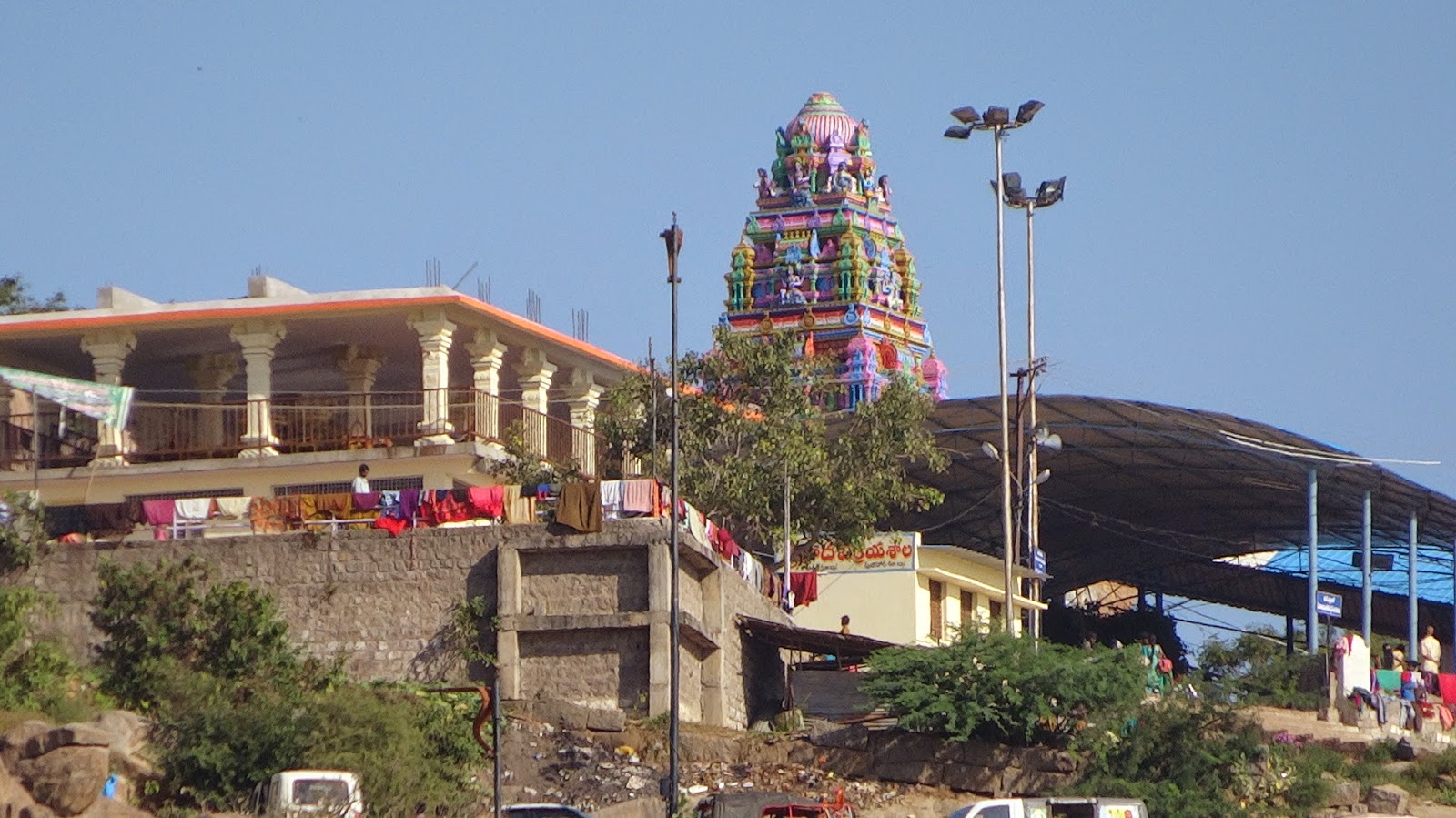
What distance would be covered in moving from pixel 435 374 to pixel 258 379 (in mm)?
3278

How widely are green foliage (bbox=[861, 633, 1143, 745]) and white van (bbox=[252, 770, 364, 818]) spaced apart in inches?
402

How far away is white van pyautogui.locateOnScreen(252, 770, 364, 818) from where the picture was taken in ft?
92.3

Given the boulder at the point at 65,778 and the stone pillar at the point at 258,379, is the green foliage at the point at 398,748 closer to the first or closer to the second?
the boulder at the point at 65,778

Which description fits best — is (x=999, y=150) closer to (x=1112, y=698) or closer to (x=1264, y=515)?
(x=1112, y=698)

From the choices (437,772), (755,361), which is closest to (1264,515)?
(755,361)

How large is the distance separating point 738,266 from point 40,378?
170 ft

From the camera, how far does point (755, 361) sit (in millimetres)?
48688

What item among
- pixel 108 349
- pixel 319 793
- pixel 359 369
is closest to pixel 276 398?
pixel 359 369

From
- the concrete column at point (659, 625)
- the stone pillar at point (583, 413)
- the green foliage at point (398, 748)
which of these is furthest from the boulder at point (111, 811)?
the stone pillar at point (583, 413)

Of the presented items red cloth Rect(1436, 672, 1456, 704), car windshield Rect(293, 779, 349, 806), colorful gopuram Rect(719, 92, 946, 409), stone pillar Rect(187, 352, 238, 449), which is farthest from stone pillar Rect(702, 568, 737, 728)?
colorful gopuram Rect(719, 92, 946, 409)

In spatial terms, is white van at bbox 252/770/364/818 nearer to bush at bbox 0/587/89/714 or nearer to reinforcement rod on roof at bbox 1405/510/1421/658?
bush at bbox 0/587/89/714

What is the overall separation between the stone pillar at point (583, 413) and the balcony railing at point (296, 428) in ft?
1.29

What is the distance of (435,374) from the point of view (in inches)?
1764

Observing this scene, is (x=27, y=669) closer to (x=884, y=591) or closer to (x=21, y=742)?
(x=21, y=742)
